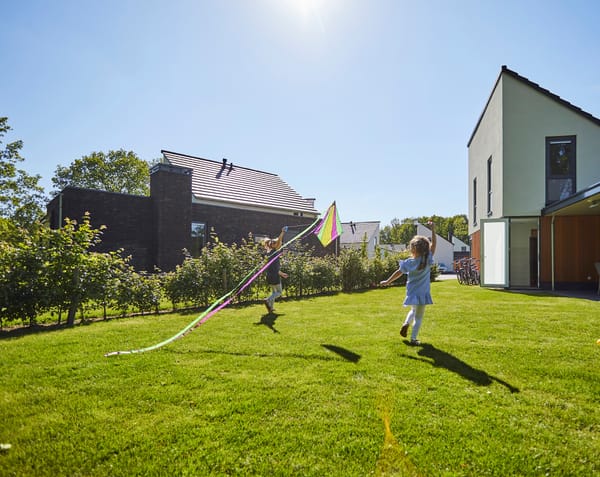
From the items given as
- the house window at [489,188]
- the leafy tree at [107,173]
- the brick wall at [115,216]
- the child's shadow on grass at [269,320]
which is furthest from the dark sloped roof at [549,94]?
the leafy tree at [107,173]

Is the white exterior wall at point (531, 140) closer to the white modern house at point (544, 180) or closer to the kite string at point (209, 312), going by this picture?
the white modern house at point (544, 180)

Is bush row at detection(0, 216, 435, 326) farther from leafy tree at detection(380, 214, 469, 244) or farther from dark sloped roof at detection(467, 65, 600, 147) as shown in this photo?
leafy tree at detection(380, 214, 469, 244)

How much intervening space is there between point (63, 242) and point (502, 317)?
9389 millimetres

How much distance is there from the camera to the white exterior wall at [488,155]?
48.5ft

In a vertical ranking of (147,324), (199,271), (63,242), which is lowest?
(147,324)

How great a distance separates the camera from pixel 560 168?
14.1 metres

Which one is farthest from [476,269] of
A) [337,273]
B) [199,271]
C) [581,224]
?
[199,271]

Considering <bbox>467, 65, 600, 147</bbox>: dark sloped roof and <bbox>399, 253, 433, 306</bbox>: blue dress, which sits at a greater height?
<bbox>467, 65, 600, 147</bbox>: dark sloped roof

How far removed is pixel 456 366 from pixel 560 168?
14.1 m

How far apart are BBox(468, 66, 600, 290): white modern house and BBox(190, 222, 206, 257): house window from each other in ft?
42.8

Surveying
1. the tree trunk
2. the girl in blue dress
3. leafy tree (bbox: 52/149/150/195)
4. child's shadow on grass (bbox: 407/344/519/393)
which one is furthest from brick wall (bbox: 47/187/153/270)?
leafy tree (bbox: 52/149/150/195)

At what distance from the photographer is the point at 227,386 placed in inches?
138

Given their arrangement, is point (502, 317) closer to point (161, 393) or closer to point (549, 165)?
point (161, 393)

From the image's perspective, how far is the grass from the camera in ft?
7.54
